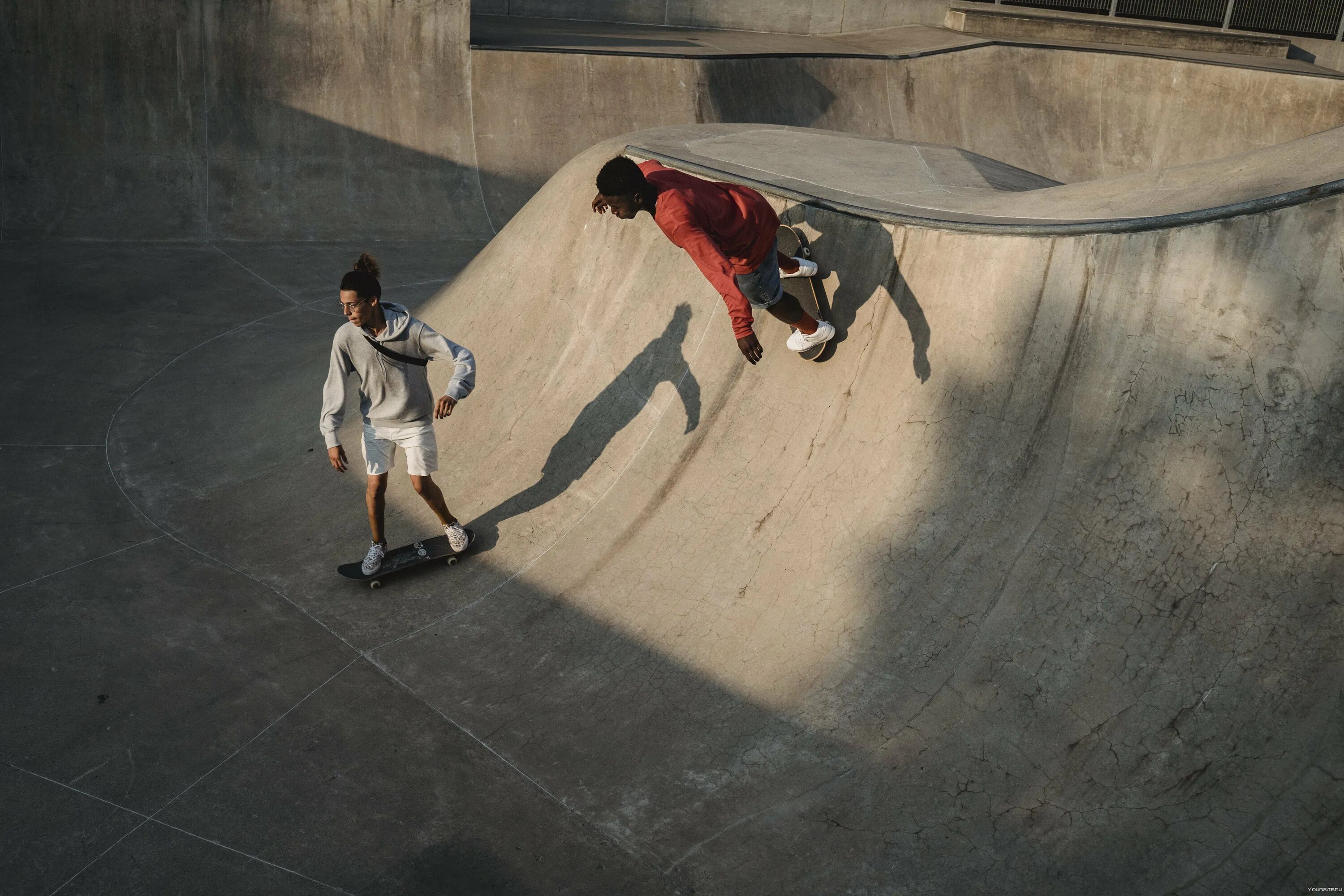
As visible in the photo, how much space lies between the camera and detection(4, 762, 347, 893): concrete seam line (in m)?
3.71

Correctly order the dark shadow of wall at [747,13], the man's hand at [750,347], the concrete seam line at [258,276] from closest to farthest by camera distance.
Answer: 1. the man's hand at [750,347]
2. the concrete seam line at [258,276]
3. the dark shadow of wall at [747,13]

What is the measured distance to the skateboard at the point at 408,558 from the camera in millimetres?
5480

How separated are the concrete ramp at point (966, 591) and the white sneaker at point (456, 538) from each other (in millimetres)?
153

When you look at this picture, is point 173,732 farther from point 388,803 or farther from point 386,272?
point 386,272

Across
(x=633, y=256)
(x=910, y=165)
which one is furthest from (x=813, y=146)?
(x=633, y=256)

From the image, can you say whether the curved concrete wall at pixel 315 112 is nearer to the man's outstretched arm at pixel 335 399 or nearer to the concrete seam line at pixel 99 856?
the man's outstretched arm at pixel 335 399

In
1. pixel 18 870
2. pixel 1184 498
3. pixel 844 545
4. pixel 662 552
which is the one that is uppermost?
pixel 1184 498

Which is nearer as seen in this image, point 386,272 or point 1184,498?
point 1184,498

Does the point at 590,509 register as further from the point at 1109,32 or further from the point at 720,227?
the point at 1109,32

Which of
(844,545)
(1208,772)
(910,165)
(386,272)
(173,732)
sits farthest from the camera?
(386,272)

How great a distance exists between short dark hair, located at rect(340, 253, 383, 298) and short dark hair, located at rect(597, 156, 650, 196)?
3.87 ft

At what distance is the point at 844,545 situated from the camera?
4863 millimetres

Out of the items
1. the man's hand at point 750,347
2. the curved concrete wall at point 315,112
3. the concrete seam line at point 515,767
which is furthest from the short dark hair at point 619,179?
the curved concrete wall at point 315,112

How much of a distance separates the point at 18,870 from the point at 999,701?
3.88 m
